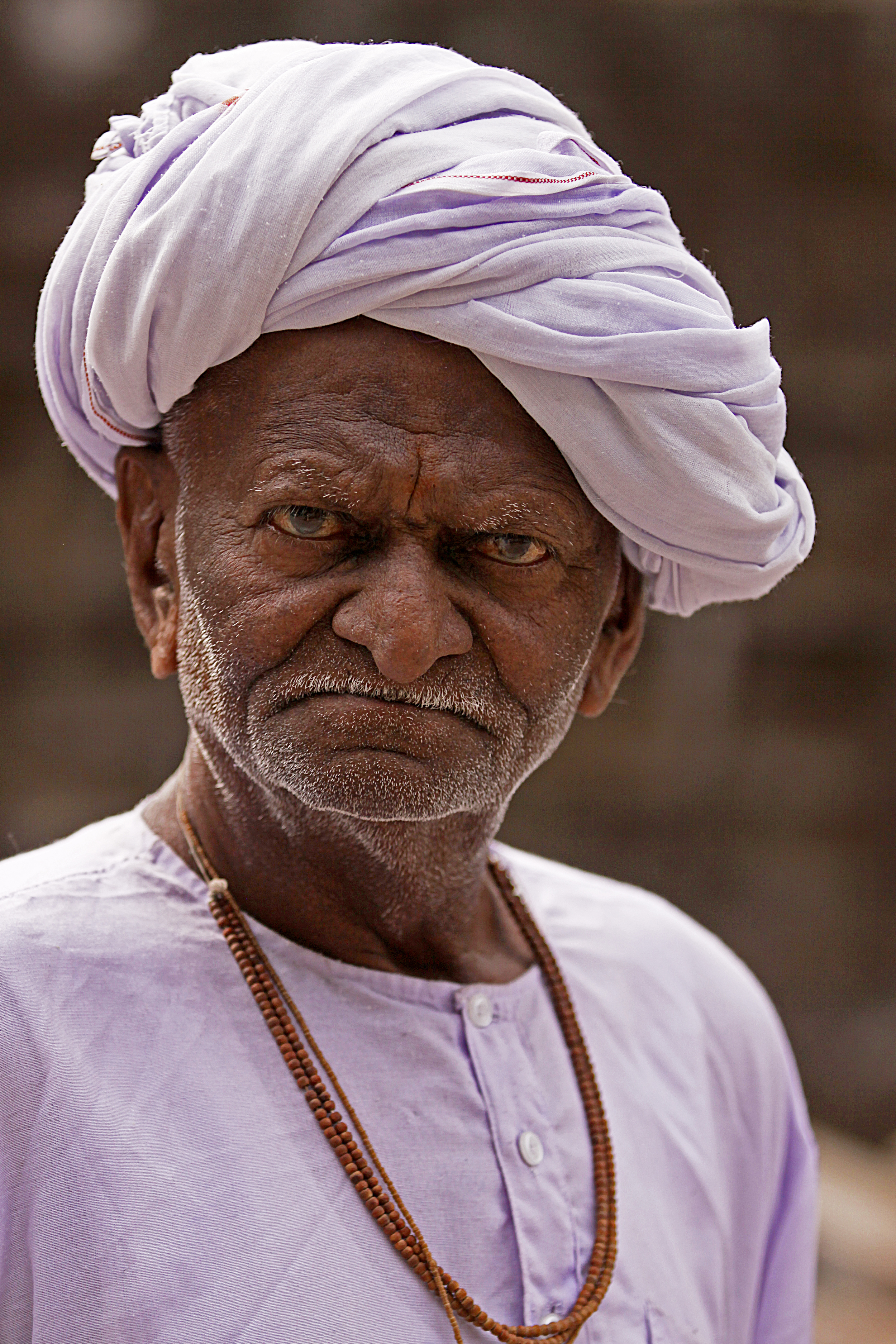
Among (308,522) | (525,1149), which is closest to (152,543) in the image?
(308,522)

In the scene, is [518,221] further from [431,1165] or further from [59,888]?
[431,1165]

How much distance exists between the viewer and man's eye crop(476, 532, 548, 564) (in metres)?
1.67

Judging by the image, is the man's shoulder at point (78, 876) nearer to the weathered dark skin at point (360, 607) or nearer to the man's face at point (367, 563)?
the weathered dark skin at point (360, 607)

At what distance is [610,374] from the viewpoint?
1628 millimetres

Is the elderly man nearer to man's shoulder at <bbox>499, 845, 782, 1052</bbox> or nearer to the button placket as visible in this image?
the button placket

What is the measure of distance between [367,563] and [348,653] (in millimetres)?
107

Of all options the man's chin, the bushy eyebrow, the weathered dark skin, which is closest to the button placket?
the weathered dark skin

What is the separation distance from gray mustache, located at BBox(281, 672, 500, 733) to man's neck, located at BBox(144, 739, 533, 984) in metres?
0.16

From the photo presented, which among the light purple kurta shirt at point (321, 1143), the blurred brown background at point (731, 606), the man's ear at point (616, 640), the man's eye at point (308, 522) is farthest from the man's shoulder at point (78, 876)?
the blurred brown background at point (731, 606)

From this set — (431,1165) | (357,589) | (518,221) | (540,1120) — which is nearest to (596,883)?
(540,1120)

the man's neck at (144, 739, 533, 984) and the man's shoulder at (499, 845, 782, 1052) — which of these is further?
the man's shoulder at (499, 845, 782, 1052)

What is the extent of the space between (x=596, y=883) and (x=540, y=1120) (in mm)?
582

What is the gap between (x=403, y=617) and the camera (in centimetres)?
157

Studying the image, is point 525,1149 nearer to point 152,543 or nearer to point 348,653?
point 348,653
